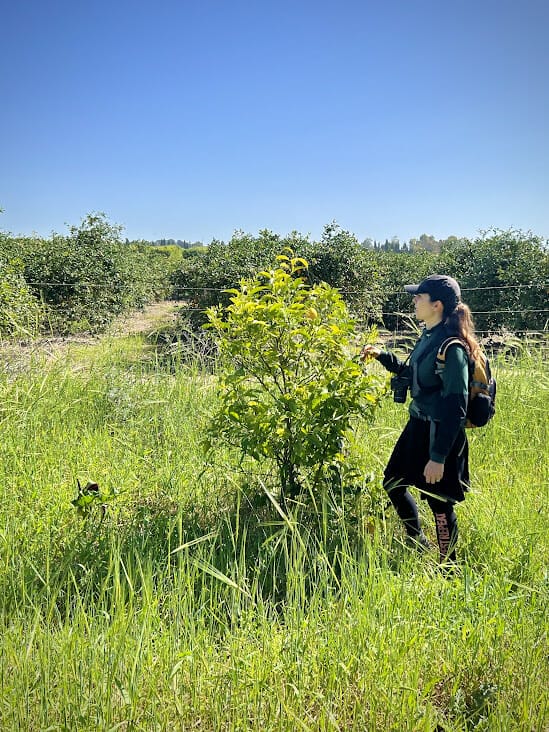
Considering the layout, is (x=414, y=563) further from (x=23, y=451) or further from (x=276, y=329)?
(x=23, y=451)

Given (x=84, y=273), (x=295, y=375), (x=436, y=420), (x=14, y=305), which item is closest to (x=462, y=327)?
(x=436, y=420)

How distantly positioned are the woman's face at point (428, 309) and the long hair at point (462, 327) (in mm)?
94

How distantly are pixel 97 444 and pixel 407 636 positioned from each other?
303 cm

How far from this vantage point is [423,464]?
3.05 m

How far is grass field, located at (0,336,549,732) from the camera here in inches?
72.3

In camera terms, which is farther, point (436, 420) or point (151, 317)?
point (151, 317)

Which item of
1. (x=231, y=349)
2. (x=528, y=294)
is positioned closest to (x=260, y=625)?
(x=231, y=349)

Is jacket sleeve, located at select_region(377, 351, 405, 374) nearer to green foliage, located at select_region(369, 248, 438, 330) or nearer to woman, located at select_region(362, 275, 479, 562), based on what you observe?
woman, located at select_region(362, 275, 479, 562)

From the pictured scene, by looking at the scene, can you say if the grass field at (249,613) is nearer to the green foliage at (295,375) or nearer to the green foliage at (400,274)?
the green foliage at (295,375)

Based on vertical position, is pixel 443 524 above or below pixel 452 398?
below

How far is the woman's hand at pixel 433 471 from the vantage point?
284 cm

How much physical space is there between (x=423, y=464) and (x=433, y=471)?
0.20m

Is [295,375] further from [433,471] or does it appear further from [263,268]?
[263,268]

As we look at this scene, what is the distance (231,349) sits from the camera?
9.62 ft
